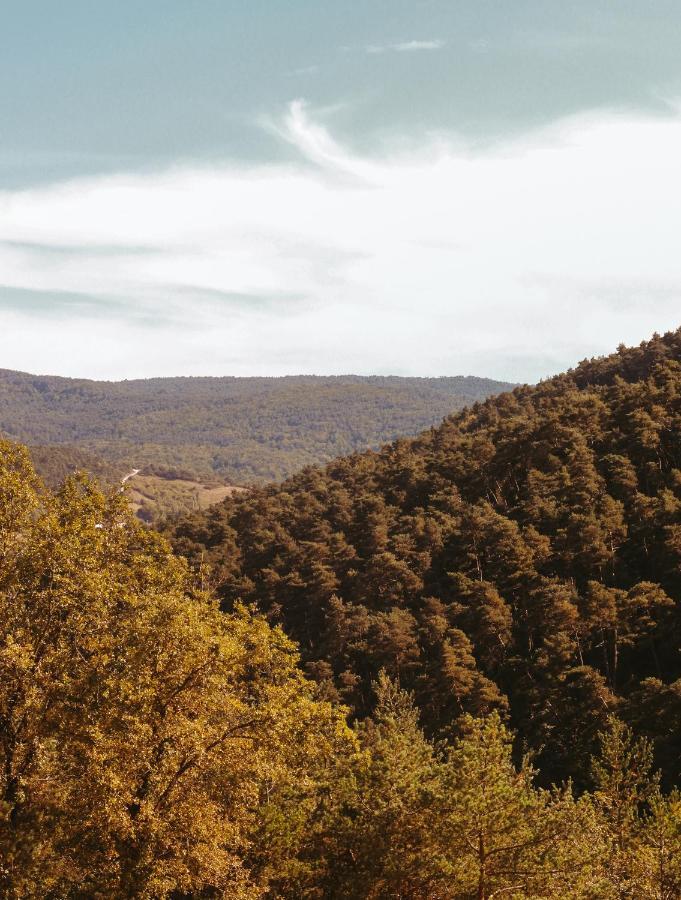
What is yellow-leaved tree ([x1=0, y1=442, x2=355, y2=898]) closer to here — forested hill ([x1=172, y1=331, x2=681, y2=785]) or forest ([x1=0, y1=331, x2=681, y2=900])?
forest ([x1=0, y1=331, x2=681, y2=900])

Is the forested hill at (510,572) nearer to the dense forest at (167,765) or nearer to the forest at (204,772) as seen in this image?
the forest at (204,772)

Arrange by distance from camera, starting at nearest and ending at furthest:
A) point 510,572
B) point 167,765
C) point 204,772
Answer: point 167,765, point 204,772, point 510,572

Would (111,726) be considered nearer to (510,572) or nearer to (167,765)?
(167,765)

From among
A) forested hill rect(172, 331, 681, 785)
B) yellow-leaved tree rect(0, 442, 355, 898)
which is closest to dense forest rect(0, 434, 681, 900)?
yellow-leaved tree rect(0, 442, 355, 898)

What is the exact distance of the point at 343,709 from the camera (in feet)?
89.5

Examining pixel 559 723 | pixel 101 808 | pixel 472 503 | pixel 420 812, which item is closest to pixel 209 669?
pixel 101 808

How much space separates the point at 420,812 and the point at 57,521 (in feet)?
47.8

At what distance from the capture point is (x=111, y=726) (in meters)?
19.7

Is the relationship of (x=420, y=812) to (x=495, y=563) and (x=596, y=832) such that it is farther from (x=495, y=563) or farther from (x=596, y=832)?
(x=495, y=563)

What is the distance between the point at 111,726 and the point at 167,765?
188cm

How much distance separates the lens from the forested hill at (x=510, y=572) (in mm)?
63875

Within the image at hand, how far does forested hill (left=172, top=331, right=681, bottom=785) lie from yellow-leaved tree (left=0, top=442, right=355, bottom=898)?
26976mm

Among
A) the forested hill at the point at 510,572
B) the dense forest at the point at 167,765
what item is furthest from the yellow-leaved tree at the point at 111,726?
the forested hill at the point at 510,572

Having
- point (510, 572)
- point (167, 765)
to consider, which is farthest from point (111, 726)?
point (510, 572)
